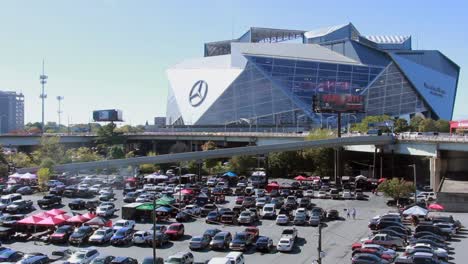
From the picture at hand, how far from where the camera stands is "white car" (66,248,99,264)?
83.9ft

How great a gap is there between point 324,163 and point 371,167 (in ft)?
22.4

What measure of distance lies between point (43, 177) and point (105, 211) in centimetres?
1810

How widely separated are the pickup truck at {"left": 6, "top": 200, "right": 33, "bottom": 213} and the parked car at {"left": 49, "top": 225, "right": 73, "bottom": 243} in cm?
1127

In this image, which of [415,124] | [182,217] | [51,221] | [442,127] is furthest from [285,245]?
[415,124]

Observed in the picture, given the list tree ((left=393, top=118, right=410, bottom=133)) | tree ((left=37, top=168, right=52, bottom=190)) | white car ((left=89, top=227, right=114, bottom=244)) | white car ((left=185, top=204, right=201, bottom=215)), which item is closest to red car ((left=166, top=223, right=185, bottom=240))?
white car ((left=89, top=227, right=114, bottom=244))

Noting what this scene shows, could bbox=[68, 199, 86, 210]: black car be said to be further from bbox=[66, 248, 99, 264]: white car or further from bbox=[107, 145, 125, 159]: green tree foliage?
bbox=[107, 145, 125, 159]: green tree foliage

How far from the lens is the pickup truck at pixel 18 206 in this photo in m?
42.5

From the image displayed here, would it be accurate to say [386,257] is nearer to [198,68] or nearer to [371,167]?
[371,167]

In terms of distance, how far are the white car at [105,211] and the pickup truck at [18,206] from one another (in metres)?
6.80

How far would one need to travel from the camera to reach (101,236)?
3175 cm

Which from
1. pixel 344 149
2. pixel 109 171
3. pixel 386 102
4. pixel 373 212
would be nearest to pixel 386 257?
pixel 373 212

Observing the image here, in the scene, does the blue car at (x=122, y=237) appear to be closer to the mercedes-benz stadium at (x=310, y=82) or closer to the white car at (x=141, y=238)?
the white car at (x=141, y=238)

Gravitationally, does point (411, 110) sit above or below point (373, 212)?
above

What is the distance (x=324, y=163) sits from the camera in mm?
70375
